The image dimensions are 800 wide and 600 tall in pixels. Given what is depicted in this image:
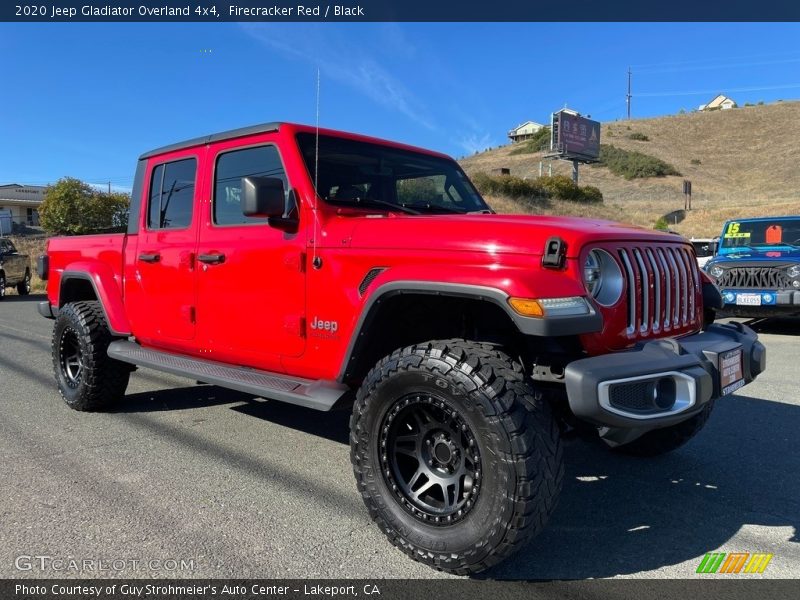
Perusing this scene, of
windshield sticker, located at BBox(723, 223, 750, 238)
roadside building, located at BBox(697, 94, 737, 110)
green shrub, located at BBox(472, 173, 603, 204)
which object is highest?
roadside building, located at BBox(697, 94, 737, 110)

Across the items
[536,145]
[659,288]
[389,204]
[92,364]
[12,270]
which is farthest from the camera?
[536,145]

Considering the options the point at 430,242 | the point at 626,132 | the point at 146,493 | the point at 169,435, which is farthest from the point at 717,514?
the point at 626,132

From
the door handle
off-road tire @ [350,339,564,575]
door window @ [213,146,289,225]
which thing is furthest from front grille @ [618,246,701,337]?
the door handle

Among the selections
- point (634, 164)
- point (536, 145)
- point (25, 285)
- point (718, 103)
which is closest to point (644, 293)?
point (25, 285)

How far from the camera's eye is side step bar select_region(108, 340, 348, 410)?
10.3 feet

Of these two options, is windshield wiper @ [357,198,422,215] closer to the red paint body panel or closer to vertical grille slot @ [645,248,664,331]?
the red paint body panel

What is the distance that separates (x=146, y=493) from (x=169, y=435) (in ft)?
3.60

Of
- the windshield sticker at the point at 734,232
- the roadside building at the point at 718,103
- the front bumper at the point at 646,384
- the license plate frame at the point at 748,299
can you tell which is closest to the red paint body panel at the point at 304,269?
the front bumper at the point at 646,384

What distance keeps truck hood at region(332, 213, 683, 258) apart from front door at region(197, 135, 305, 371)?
14.5 inches

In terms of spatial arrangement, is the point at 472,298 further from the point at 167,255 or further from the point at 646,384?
the point at 167,255

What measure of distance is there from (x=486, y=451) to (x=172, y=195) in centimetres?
312

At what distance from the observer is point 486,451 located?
8.07 ft

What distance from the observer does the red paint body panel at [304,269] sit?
2.61m

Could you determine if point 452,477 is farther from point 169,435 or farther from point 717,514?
point 169,435
